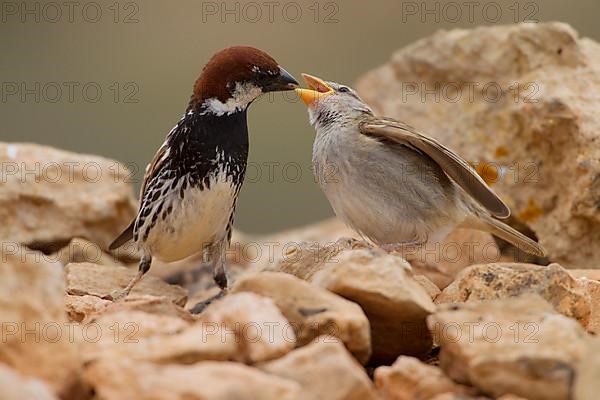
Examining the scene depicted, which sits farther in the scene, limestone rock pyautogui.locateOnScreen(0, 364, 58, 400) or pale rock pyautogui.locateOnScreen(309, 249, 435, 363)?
pale rock pyautogui.locateOnScreen(309, 249, 435, 363)

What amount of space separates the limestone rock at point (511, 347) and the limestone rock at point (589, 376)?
0.17 metres

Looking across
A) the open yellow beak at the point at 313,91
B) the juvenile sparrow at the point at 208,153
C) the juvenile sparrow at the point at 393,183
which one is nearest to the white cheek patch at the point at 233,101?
the juvenile sparrow at the point at 208,153

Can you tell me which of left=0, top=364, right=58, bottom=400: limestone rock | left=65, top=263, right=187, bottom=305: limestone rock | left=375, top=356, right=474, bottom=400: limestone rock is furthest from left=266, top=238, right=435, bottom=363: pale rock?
left=65, top=263, right=187, bottom=305: limestone rock

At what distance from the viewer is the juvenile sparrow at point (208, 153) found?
6.08 m

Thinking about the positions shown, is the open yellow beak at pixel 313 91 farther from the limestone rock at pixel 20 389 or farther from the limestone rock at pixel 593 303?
the limestone rock at pixel 20 389

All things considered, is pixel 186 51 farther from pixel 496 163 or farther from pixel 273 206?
pixel 496 163

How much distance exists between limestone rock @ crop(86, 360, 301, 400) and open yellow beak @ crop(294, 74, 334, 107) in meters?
3.29

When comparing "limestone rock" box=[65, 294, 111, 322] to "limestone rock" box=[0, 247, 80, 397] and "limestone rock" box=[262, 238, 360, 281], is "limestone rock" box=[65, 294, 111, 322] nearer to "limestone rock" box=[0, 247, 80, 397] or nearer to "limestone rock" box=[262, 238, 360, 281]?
"limestone rock" box=[262, 238, 360, 281]

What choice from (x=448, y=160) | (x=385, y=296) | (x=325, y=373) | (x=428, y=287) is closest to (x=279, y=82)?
(x=448, y=160)

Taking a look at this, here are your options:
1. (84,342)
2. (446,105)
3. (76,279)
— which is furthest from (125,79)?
(84,342)

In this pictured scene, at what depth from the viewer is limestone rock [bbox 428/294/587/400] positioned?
3461mm

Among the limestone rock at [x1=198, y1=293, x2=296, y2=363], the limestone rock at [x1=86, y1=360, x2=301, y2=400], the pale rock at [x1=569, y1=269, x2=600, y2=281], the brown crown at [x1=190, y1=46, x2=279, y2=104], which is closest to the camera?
the limestone rock at [x1=86, y1=360, x2=301, y2=400]

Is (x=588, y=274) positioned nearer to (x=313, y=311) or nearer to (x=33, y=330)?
(x=313, y=311)

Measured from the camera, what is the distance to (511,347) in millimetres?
3553
